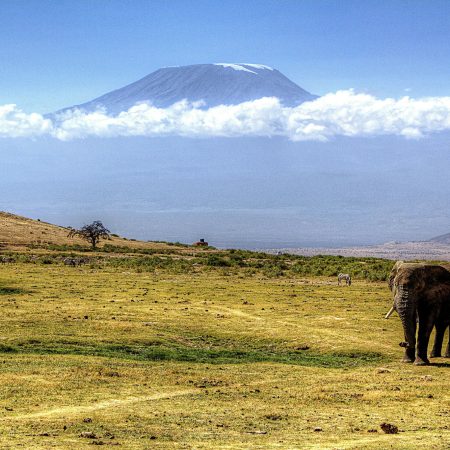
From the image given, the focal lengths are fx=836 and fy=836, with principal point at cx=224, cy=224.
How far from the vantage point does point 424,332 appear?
29672 millimetres

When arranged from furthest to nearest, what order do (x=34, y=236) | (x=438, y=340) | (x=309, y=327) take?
1. (x=34, y=236)
2. (x=309, y=327)
3. (x=438, y=340)

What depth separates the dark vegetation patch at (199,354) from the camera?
30.1 m

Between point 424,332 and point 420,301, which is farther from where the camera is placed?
point 420,301

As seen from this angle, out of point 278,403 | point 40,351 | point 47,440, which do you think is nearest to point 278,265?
point 40,351

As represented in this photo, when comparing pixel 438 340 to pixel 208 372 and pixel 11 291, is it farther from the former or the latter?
pixel 11 291

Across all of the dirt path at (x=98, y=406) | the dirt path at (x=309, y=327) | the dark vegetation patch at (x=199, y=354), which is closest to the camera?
Answer: the dirt path at (x=98, y=406)

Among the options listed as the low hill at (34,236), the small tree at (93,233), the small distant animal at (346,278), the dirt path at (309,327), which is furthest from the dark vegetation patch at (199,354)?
the small tree at (93,233)

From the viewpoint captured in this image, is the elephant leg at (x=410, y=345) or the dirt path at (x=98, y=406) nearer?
the dirt path at (x=98, y=406)

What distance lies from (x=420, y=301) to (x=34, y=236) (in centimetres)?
8498

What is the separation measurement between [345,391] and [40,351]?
38.2 feet

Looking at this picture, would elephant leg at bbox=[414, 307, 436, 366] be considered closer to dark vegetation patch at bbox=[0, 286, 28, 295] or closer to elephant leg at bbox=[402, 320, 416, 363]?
elephant leg at bbox=[402, 320, 416, 363]

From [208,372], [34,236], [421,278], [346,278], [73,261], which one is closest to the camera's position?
[208,372]

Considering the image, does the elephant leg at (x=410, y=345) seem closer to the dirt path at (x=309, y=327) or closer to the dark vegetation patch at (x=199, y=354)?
the dark vegetation patch at (x=199, y=354)

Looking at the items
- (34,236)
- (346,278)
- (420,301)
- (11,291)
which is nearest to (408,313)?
(420,301)
